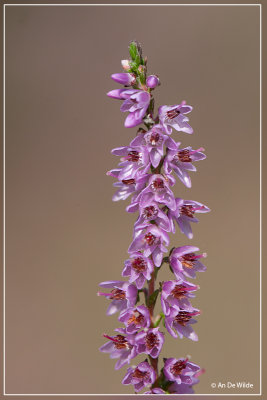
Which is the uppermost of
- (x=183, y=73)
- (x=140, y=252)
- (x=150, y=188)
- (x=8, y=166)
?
(x=183, y=73)

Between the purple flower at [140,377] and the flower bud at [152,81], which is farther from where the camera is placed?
the flower bud at [152,81]

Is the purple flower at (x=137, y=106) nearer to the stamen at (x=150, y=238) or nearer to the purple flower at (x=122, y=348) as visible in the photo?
the stamen at (x=150, y=238)

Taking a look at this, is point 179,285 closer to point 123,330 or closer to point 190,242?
point 123,330

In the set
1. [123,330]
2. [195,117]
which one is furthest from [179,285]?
[195,117]

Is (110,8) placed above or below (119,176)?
above

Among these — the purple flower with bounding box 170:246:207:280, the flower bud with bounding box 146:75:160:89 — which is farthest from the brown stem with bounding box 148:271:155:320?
the flower bud with bounding box 146:75:160:89

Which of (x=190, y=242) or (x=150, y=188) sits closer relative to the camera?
(x=150, y=188)

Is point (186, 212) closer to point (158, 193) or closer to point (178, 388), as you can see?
point (158, 193)

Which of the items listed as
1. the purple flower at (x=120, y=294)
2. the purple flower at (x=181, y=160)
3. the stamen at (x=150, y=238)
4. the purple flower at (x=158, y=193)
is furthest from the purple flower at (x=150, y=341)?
the purple flower at (x=181, y=160)
